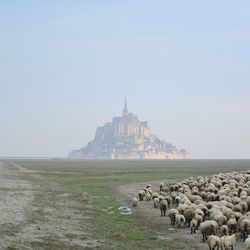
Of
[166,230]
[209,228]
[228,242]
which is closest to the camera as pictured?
[228,242]

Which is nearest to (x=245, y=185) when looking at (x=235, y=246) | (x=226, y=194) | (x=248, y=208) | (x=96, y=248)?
(x=226, y=194)

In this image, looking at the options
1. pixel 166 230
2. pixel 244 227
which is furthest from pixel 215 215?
pixel 166 230

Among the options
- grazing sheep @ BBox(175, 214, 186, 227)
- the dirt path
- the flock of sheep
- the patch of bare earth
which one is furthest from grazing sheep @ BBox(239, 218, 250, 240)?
the patch of bare earth

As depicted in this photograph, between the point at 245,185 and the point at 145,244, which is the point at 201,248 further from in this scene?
the point at 245,185

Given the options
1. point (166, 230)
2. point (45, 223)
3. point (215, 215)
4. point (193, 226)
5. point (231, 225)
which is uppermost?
point (215, 215)

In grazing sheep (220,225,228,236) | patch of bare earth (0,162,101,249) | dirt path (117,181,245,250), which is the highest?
grazing sheep (220,225,228,236)

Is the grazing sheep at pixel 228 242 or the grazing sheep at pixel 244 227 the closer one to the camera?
the grazing sheep at pixel 228 242

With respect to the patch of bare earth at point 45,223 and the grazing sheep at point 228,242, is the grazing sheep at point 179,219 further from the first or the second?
→ the grazing sheep at point 228,242

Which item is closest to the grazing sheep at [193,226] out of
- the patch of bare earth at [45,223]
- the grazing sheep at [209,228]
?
the grazing sheep at [209,228]

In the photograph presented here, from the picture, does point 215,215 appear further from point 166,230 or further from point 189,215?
point 166,230

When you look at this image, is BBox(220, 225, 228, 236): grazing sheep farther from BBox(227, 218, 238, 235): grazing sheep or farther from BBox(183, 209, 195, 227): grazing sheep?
BBox(183, 209, 195, 227): grazing sheep

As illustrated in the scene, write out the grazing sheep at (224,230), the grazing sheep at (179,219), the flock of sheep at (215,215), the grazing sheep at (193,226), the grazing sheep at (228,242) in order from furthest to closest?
the grazing sheep at (179,219), the grazing sheep at (193,226), the grazing sheep at (224,230), the flock of sheep at (215,215), the grazing sheep at (228,242)

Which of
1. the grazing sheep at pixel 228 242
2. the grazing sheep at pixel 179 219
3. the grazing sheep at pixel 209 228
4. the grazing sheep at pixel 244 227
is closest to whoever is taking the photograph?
the grazing sheep at pixel 228 242

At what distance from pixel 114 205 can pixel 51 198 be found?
5.82 metres
